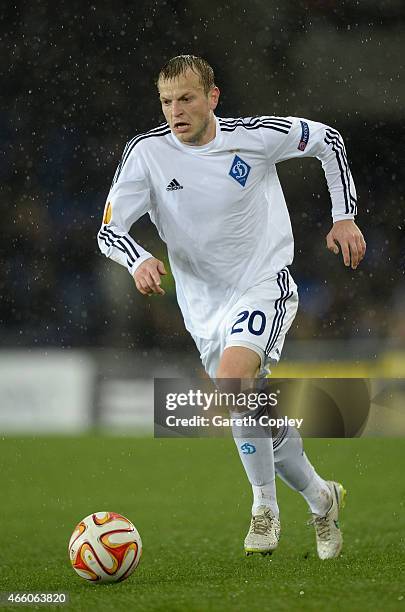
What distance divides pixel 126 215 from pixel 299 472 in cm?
105

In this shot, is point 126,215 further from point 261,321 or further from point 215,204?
point 261,321

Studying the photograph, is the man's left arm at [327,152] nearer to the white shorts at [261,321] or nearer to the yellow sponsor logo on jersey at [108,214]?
the white shorts at [261,321]

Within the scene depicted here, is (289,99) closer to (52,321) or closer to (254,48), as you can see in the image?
(254,48)

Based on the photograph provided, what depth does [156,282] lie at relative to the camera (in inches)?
119

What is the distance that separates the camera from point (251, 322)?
11.1ft

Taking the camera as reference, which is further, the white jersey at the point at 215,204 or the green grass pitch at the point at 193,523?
the white jersey at the point at 215,204

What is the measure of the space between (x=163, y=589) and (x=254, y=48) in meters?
6.47

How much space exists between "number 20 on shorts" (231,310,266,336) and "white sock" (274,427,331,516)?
1.35ft

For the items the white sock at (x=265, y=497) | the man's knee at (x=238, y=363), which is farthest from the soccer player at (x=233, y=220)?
the man's knee at (x=238, y=363)

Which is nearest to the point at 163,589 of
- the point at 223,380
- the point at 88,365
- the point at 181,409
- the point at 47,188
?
the point at 223,380

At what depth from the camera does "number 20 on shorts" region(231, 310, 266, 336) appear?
336 centimetres

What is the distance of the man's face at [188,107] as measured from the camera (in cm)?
350

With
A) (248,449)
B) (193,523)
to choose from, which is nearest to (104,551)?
(248,449)

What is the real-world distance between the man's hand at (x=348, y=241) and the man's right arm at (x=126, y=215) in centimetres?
65
